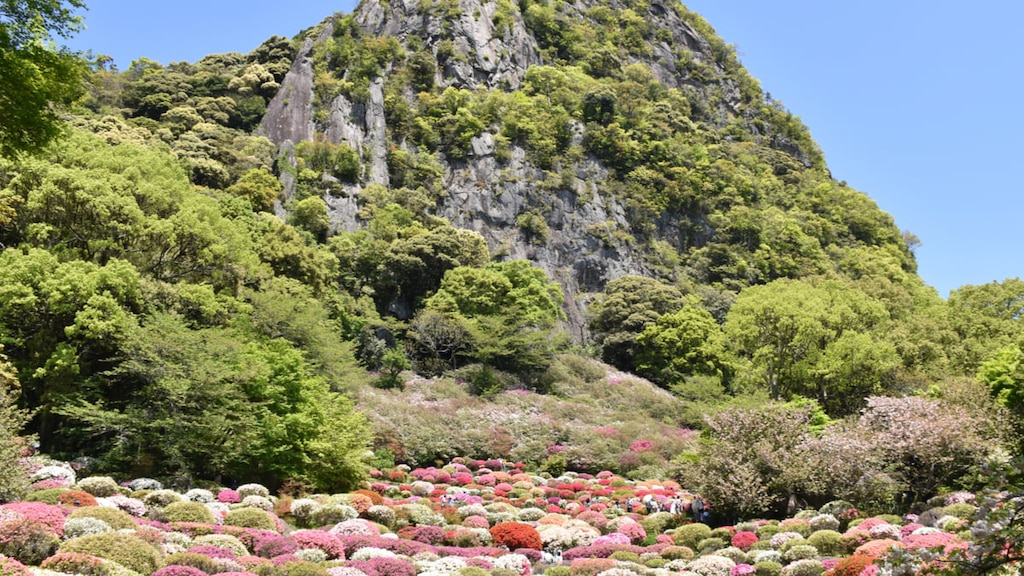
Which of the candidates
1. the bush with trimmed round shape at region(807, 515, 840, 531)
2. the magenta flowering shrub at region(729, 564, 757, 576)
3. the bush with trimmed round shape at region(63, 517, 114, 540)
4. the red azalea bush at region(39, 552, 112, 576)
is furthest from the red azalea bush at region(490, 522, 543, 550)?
the red azalea bush at region(39, 552, 112, 576)

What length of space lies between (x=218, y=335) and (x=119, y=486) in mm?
5768

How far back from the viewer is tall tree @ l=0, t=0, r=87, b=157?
30.1ft

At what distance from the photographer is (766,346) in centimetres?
3534

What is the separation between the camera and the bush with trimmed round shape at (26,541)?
10398 millimetres

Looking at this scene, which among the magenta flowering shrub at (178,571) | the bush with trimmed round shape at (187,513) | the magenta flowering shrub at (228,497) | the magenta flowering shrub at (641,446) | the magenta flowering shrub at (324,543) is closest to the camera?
the magenta flowering shrub at (178,571)

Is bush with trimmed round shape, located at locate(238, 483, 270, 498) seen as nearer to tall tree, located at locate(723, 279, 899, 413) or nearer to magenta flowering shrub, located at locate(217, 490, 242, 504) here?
magenta flowering shrub, located at locate(217, 490, 242, 504)

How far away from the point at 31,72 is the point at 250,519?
1008cm

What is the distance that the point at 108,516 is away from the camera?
42.5 feet

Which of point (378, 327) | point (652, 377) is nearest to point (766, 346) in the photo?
point (652, 377)

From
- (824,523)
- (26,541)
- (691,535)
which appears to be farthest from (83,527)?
(824,523)

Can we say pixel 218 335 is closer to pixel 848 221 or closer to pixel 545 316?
pixel 545 316

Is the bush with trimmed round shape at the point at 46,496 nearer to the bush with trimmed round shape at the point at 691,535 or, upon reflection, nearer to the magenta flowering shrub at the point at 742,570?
the magenta flowering shrub at the point at 742,570

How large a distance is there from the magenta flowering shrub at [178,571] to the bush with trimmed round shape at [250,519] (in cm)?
502

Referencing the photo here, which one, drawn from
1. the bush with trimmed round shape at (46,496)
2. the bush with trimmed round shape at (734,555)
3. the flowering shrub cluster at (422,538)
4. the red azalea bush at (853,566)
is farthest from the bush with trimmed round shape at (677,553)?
the bush with trimmed round shape at (46,496)
